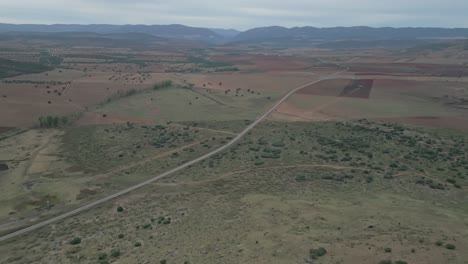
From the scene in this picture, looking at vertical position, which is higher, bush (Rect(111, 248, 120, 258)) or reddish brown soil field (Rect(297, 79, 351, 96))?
reddish brown soil field (Rect(297, 79, 351, 96))

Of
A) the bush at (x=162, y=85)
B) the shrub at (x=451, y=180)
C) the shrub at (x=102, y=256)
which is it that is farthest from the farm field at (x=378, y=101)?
the shrub at (x=102, y=256)

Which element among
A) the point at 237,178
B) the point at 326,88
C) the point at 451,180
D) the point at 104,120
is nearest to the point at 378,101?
the point at 326,88

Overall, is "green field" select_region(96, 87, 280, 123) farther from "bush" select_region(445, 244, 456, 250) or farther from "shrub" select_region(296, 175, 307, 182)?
"bush" select_region(445, 244, 456, 250)

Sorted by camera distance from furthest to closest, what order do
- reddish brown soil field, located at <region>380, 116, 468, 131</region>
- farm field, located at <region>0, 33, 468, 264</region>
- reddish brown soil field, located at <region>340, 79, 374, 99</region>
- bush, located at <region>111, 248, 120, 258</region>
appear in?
reddish brown soil field, located at <region>340, 79, 374, 99</region>
reddish brown soil field, located at <region>380, 116, 468, 131</region>
farm field, located at <region>0, 33, 468, 264</region>
bush, located at <region>111, 248, 120, 258</region>

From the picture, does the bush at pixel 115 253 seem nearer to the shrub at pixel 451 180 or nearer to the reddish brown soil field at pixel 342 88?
the shrub at pixel 451 180

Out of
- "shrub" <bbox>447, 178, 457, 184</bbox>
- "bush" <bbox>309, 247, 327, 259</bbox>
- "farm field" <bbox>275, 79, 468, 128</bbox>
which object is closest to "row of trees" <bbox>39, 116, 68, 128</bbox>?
"farm field" <bbox>275, 79, 468, 128</bbox>

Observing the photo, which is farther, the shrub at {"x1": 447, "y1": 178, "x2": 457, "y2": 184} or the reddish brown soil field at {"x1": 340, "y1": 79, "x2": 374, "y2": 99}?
the reddish brown soil field at {"x1": 340, "y1": 79, "x2": 374, "y2": 99}
